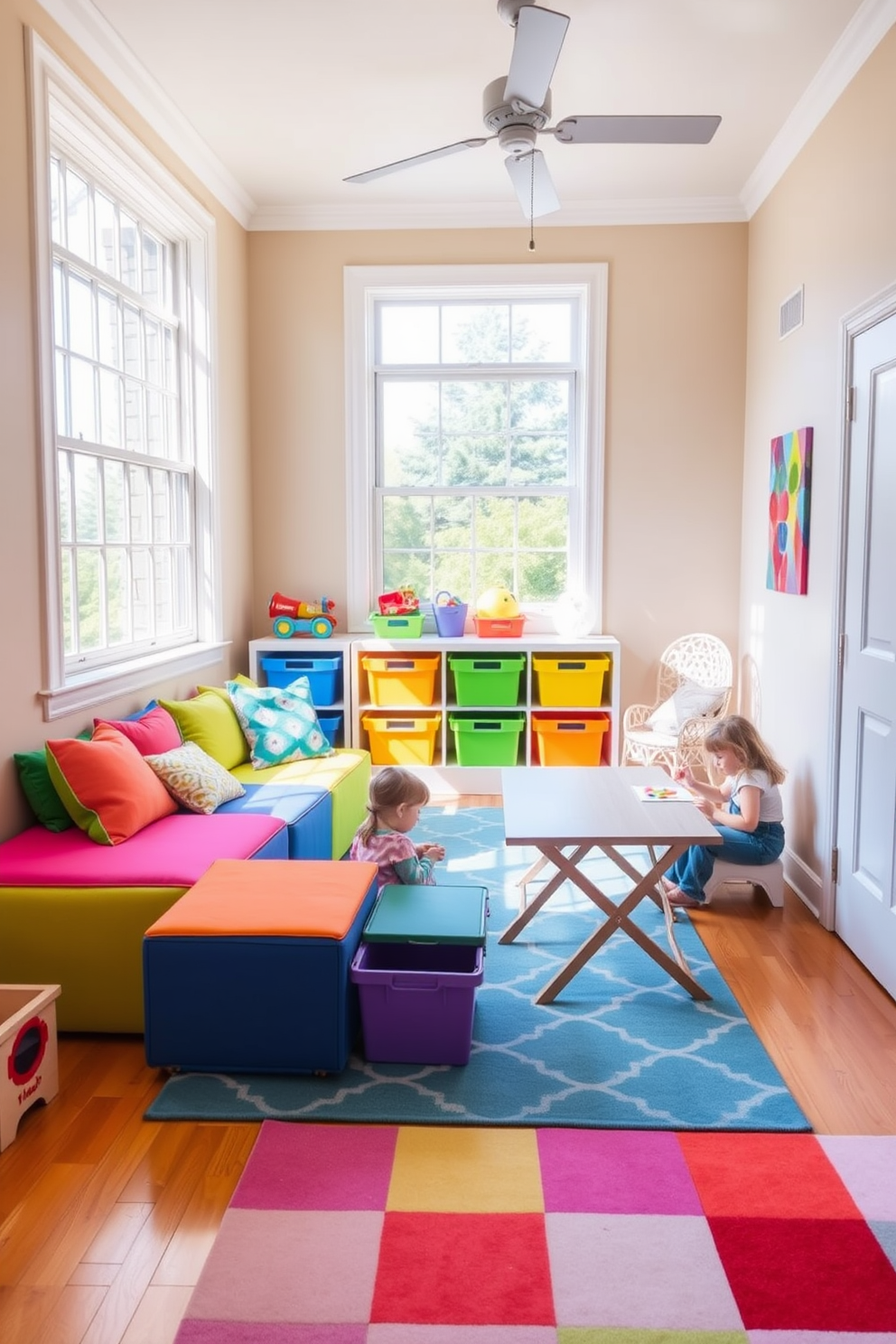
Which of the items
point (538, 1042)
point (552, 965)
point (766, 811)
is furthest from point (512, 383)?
point (538, 1042)

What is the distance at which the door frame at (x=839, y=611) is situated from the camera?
3590 millimetres

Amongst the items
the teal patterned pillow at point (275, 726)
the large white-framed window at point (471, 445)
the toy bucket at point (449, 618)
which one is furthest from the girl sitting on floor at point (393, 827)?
the large white-framed window at point (471, 445)

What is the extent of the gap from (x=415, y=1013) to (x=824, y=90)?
3.59 meters

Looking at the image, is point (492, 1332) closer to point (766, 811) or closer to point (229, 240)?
point (766, 811)

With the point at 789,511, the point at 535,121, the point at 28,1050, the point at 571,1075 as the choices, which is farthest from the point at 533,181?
the point at 28,1050

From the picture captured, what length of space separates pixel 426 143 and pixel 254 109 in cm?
78

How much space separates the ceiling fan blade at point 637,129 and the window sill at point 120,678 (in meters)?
2.39

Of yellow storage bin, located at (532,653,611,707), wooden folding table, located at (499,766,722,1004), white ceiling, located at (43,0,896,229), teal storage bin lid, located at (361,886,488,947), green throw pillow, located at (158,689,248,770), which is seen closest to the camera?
teal storage bin lid, located at (361,886,488,947)

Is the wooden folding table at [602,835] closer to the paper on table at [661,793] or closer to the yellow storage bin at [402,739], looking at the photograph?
the paper on table at [661,793]

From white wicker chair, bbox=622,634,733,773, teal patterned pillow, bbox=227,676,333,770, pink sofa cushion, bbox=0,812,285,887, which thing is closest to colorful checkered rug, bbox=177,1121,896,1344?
pink sofa cushion, bbox=0,812,285,887

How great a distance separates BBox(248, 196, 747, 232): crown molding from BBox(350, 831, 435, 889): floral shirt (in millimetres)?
3683

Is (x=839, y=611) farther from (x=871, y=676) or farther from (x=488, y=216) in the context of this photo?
(x=488, y=216)

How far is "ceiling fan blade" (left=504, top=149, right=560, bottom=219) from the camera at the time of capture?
12.2 feet

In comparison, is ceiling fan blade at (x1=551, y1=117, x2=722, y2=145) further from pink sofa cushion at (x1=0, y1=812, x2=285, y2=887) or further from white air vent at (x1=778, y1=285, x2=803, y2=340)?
pink sofa cushion at (x1=0, y1=812, x2=285, y2=887)
